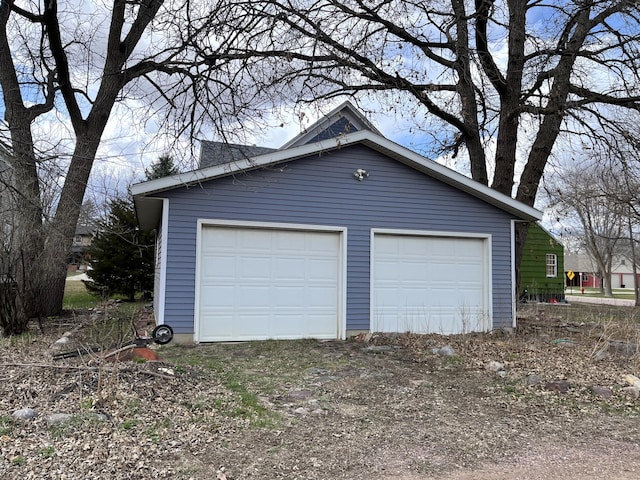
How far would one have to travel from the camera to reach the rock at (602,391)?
5.43 metres

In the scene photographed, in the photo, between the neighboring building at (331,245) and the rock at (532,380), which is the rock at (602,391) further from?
the neighboring building at (331,245)

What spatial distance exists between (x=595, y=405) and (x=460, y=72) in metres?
7.49

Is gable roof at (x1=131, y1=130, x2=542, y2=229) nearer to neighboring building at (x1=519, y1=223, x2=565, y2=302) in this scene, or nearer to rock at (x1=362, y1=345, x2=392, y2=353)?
rock at (x1=362, y1=345, x2=392, y2=353)

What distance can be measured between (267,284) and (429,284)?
3107mm

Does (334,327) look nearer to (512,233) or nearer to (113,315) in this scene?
(512,233)

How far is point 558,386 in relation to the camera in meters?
5.59

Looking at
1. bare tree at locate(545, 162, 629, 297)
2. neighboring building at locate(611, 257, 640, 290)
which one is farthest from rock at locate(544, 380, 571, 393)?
neighboring building at locate(611, 257, 640, 290)

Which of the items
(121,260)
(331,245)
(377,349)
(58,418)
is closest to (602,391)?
(377,349)

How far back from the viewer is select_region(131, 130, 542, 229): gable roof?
25.1 feet

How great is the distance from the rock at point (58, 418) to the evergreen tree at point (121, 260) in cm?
1328

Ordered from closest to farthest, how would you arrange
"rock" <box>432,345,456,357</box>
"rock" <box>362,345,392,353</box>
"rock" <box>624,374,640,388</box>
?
"rock" <box>624,374,640,388</box>
"rock" <box>432,345,456,357</box>
"rock" <box>362,345,392,353</box>

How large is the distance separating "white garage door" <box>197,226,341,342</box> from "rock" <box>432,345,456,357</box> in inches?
75.5

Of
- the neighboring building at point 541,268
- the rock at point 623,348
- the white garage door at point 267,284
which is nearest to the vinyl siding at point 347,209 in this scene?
the white garage door at point 267,284

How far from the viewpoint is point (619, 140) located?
11875 millimetres
